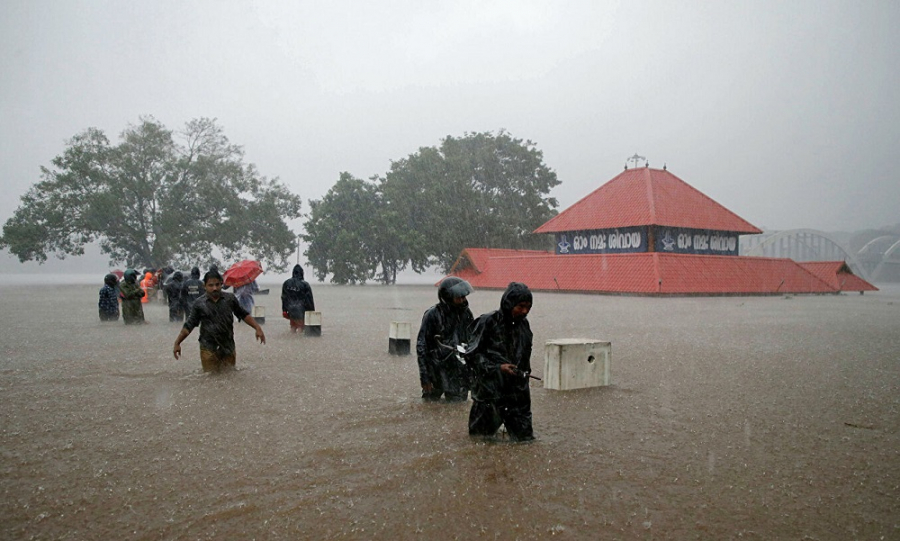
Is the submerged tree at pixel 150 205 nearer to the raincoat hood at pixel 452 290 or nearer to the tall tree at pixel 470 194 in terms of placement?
the tall tree at pixel 470 194

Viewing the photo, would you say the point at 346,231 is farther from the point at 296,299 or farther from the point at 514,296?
the point at 514,296

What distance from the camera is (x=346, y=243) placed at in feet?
171

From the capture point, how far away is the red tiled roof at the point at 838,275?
3934 centimetres

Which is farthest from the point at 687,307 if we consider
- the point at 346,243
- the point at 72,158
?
the point at 72,158

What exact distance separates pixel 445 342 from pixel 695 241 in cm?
3420

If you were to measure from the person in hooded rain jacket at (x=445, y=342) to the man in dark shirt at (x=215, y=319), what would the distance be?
2.72 m

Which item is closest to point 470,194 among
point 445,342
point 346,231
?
point 346,231

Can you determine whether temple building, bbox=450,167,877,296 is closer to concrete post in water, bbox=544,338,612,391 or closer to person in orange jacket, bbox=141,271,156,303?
person in orange jacket, bbox=141,271,156,303

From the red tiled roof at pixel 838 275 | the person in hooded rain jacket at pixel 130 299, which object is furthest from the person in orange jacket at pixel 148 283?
the red tiled roof at pixel 838 275

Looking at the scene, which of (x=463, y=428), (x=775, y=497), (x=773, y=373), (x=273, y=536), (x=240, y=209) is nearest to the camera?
(x=273, y=536)

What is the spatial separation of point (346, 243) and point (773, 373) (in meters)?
45.0

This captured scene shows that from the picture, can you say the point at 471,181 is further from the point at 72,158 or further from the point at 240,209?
the point at 72,158

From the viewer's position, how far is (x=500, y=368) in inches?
201

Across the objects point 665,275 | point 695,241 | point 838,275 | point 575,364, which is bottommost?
point 575,364
